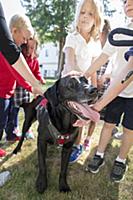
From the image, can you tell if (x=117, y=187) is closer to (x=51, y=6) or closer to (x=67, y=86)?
(x=67, y=86)

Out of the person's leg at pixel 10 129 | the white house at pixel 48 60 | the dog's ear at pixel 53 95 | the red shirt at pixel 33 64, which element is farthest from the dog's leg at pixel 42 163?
the white house at pixel 48 60

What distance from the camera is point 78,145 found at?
12.1 ft

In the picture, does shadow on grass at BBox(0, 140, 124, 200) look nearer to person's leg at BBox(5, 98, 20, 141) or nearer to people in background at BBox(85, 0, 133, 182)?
people in background at BBox(85, 0, 133, 182)

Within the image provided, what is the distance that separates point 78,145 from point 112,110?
28.7 inches

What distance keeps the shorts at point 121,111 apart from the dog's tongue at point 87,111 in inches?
28.1

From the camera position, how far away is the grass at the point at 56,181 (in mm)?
2785

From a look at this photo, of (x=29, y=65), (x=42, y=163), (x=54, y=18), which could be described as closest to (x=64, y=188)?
(x=42, y=163)

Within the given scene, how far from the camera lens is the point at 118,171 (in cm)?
315

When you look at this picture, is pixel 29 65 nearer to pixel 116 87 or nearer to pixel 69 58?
pixel 69 58

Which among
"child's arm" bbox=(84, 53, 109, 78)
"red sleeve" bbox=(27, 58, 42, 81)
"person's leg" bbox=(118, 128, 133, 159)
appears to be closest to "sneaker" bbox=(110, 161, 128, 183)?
"person's leg" bbox=(118, 128, 133, 159)

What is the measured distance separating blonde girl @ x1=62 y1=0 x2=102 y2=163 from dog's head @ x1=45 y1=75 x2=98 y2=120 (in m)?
0.56

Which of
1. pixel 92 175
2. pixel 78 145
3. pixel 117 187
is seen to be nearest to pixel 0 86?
pixel 78 145

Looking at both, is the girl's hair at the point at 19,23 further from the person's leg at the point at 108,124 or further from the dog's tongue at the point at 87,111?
the dog's tongue at the point at 87,111

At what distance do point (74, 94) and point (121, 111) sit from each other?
2.99ft
